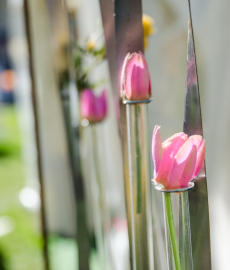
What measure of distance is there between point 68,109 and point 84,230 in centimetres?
13

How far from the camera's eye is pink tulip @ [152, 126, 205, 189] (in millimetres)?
177

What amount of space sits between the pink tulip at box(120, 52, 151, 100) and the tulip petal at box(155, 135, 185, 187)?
0.05 metres

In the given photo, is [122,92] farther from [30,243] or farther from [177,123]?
[30,243]

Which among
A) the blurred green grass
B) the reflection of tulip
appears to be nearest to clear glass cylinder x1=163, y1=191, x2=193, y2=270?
the reflection of tulip

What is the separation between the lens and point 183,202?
0.19 meters

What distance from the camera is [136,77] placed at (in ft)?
0.68

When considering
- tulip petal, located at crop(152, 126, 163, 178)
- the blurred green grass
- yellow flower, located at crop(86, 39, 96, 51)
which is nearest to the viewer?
tulip petal, located at crop(152, 126, 163, 178)

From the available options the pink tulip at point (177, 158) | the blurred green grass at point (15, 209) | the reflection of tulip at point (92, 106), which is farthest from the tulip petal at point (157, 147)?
the blurred green grass at point (15, 209)

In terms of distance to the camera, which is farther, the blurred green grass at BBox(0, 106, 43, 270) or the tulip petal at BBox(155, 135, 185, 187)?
the blurred green grass at BBox(0, 106, 43, 270)

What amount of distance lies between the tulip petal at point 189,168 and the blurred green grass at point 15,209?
0.56 meters

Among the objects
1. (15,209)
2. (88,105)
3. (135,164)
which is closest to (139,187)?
(135,164)

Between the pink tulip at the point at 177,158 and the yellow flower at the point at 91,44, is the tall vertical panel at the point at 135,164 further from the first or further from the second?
the yellow flower at the point at 91,44

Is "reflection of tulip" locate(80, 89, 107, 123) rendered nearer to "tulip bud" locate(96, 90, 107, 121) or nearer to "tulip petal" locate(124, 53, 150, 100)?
"tulip bud" locate(96, 90, 107, 121)

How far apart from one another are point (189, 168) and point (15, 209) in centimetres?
117
